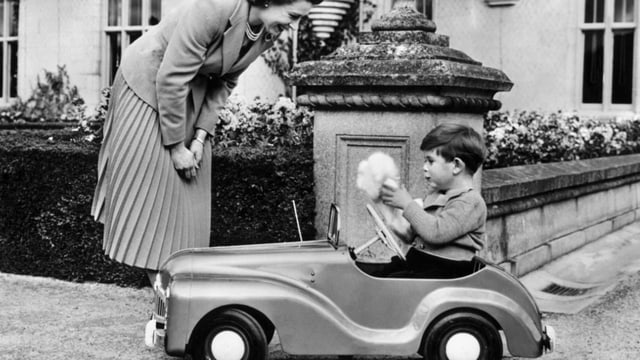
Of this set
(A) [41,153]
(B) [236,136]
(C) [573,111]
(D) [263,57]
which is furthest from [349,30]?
(A) [41,153]

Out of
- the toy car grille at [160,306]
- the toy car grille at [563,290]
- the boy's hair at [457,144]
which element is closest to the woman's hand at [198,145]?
the toy car grille at [160,306]

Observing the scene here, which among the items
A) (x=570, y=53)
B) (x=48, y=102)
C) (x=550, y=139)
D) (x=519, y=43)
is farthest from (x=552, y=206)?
(x=48, y=102)

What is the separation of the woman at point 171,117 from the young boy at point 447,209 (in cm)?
86

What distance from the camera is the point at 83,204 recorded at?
5.80m

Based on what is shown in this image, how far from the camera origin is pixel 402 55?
4.95 meters

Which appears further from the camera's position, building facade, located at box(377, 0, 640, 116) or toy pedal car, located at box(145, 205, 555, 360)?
building facade, located at box(377, 0, 640, 116)

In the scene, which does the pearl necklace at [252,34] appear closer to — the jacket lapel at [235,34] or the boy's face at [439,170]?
the jacket lapel at [235,34]

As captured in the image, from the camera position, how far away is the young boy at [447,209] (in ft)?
11.9

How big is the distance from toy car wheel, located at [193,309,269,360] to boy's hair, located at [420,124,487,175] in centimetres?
108

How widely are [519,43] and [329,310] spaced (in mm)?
10448

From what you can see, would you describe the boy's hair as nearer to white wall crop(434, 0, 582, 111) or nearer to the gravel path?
the gravel path

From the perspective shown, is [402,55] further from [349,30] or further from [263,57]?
[349,30]

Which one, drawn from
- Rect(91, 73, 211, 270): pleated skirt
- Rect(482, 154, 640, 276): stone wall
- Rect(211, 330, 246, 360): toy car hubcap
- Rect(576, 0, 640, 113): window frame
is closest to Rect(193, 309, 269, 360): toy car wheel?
Rect(211, 330, 246, 360): toy car hubcap

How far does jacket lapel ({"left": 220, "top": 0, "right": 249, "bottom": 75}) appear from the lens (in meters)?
3.75
